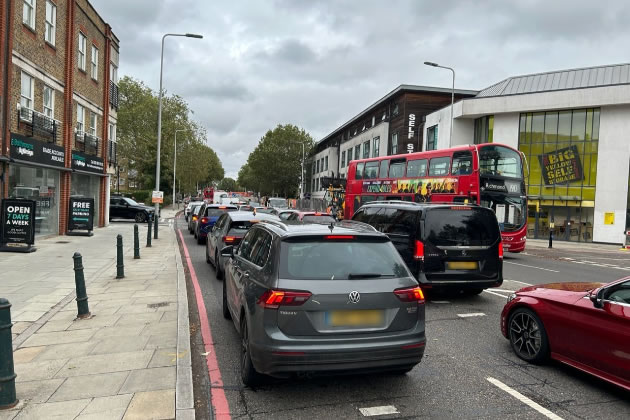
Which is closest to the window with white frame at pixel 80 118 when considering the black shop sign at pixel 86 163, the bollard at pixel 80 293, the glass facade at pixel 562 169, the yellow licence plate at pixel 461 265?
the black shop sign at pixel 86 163

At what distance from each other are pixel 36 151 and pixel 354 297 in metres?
15.4

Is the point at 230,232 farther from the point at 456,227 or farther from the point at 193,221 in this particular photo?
the point at 193,221

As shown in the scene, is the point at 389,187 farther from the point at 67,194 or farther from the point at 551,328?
the point at 551,328

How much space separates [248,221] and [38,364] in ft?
19.6

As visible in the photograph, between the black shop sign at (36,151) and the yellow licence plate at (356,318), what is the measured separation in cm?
1408

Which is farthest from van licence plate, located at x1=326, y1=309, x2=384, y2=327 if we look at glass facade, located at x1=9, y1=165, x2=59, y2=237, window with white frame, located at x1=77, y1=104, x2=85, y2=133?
window with white frame, located at x1=77, y1=104, x2=85, y2=133

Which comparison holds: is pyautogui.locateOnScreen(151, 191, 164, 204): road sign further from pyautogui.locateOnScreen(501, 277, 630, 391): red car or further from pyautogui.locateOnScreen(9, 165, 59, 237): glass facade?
pyautogui.locateOnScreen(501, 277, 630, 391): red car

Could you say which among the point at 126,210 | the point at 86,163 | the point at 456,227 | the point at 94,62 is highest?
the point at 94,62

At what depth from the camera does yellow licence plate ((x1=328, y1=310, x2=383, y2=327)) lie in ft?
12.8

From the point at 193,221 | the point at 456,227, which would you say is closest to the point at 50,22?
the point at 193,221

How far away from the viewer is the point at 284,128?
78500mm

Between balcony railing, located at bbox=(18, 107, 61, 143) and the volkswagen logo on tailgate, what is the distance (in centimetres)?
1504

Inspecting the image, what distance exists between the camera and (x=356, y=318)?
13.0 ft

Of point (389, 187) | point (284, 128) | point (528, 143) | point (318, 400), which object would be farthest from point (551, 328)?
point (284, 128)
